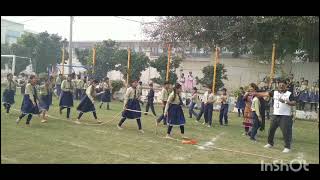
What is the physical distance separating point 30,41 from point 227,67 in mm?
15838

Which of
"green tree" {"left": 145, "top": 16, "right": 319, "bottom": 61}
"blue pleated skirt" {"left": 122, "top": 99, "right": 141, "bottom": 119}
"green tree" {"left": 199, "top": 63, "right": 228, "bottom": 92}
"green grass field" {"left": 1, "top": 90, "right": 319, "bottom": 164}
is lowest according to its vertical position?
"green grass field" {"left": 1, "top": 90, "right": 319, "bottom": 164}

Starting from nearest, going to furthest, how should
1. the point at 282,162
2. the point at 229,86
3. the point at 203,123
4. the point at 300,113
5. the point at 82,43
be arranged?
the point at 282,162, the point at 203,123, the point at 300,113, the point at 229,86, the point at 82,43

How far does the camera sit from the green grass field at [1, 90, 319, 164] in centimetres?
834

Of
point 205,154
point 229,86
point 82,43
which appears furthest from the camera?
point 82,43

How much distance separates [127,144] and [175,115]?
1.82 m

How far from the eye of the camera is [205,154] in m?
9.17

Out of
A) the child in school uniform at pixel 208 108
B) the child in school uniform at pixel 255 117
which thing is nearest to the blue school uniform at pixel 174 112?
the child in school uniform at pixel 255 117

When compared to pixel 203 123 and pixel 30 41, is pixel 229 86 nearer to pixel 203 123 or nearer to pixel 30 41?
pixel 203 123

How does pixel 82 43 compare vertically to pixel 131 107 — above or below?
above

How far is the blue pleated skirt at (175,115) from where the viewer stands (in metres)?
11.2

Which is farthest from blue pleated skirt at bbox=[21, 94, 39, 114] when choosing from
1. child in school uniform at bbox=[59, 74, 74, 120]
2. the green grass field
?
child in school uniform at bbox=[59, 74, 74, 120]

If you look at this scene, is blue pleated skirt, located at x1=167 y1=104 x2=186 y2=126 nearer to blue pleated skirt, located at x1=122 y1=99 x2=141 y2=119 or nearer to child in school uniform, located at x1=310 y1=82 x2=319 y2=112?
blue pleated skirt, located at x1=122 y1=99 x2=141 y2=119

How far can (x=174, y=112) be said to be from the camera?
11.2 metres
